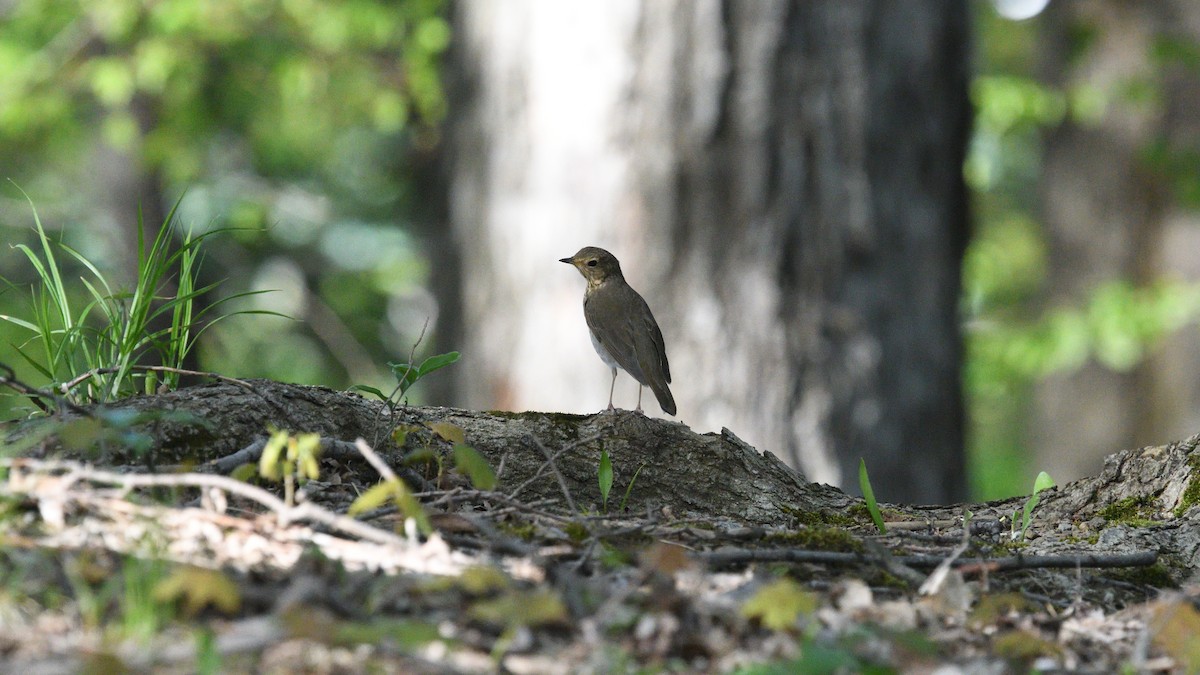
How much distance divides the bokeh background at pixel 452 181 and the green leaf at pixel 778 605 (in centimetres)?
419

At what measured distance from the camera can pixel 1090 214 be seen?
12273 mm

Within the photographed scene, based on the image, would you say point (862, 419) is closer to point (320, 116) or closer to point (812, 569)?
point (812, 569)

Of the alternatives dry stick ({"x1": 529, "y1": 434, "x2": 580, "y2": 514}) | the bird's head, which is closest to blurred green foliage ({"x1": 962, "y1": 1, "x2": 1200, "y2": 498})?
the bird's head

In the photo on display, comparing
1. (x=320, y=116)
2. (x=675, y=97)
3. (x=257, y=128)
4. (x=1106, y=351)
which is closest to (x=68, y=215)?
(x=257, y=128)

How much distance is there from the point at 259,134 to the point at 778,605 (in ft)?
36.4

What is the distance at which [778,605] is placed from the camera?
184cm

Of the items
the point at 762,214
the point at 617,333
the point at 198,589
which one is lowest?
the point at 198,589

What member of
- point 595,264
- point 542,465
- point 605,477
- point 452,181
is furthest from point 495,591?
point 452,181

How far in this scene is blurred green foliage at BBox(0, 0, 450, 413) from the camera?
9578mm

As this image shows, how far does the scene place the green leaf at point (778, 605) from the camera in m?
1.82

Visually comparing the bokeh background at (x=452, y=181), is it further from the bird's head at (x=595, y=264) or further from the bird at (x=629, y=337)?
the bird at (x=629, y=337)

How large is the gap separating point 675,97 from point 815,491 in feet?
10.4

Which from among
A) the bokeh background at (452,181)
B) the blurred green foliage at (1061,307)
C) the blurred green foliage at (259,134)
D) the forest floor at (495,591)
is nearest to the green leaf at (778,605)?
the forest floor at (495,591)

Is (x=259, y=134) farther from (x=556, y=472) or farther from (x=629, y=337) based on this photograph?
(x=556, y=472)
